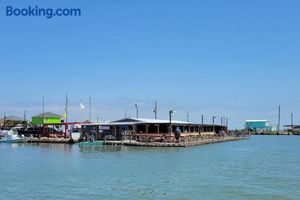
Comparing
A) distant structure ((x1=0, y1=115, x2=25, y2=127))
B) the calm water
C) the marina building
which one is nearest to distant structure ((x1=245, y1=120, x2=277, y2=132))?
distant structure ((x1=0, y1=115, x2=25, y2=127))

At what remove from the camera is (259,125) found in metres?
160

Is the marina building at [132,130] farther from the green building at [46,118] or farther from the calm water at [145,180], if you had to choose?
the green building at [46,118]

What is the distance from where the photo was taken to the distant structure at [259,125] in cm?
15838

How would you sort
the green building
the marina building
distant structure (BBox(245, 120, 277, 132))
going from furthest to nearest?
distant structure (BBox(245, 120, 277, 132)), the green building, the marina building

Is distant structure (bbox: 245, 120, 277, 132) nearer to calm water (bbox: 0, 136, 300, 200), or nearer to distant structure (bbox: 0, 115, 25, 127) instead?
distant structure (bbox: 0, 115, 25, 127)

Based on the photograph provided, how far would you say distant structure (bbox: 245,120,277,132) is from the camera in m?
158

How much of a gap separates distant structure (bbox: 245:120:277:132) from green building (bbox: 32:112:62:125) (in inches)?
3148

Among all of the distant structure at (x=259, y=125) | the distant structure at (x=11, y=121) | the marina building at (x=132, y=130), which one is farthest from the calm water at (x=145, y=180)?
the distant structure at (x=259, y=125)

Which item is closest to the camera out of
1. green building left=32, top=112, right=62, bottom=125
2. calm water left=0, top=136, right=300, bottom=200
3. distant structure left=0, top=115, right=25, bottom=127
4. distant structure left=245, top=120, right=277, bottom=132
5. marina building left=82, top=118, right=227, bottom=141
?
calm water left=0, top=136, right=300, bottom=200

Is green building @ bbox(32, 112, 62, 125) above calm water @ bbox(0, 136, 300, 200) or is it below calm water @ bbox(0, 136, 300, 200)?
above

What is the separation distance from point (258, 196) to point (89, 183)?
8.10m

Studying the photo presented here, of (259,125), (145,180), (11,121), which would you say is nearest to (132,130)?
(145,180)

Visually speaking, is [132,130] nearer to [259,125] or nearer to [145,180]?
[145,180]

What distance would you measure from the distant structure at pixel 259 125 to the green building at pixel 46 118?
7995 centimetres
